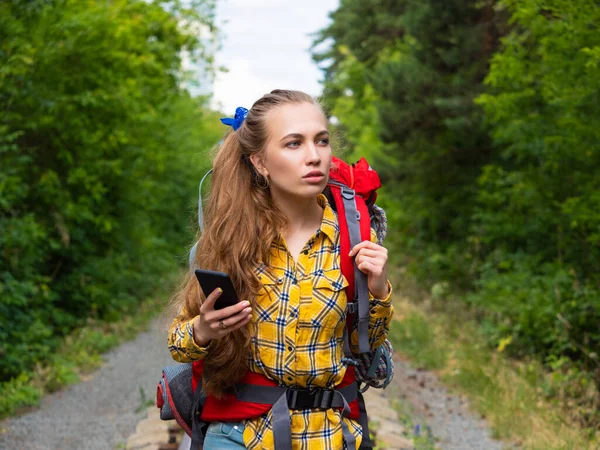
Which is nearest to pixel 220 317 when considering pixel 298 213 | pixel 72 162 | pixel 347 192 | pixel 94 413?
pixel 298 213

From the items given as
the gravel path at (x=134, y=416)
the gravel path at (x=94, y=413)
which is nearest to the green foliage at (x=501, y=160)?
the gravel path at (x=134, y=416)

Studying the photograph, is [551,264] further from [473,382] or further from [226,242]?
[226,242]

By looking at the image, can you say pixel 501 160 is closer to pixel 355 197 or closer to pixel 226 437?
pixel 355 197

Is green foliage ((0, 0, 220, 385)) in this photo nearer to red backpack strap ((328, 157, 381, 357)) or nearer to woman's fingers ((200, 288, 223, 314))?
red backpack strap ((328, 157, 381, 357))

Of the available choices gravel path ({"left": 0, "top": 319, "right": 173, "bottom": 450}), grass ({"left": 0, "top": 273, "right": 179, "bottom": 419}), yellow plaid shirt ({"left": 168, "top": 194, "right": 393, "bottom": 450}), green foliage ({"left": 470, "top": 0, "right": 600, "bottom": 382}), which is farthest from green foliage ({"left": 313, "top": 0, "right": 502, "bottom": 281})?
yellow plaid shirt ({"left": 168, "top": 194, "right": 393, "bottom": 450})

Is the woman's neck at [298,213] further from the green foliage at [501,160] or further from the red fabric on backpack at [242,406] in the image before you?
the green foliage at [501,160]

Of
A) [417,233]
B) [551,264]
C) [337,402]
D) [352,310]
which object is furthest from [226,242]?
[417,233]

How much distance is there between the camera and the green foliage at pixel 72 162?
9.67 metres

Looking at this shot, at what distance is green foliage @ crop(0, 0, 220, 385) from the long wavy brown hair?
216 inches

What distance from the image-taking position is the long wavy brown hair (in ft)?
8.59

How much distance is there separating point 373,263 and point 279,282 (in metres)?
0.37

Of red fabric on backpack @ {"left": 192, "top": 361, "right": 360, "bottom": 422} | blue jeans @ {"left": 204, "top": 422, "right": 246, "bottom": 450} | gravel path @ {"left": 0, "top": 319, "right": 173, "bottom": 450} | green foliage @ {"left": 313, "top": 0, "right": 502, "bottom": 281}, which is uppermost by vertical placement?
green foliage @ {"left": 313, "top": 0, "right": 502, "bottom": 281}

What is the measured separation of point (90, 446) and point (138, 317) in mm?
8862

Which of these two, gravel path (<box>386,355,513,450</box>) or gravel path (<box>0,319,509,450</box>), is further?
gravel path (<box>386,355,513,450</box>)
